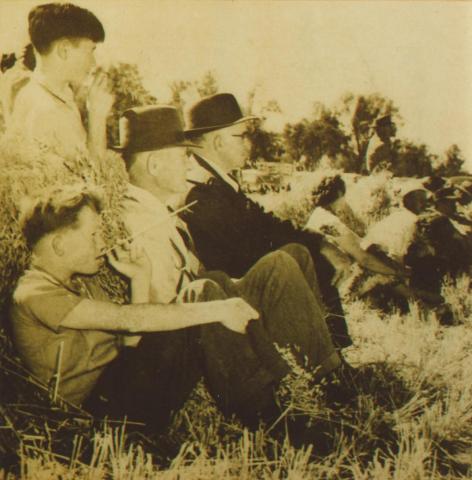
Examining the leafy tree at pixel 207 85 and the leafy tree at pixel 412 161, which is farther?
the leafy tree at pixel 412 161

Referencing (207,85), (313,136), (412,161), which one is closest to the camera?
(207,85)

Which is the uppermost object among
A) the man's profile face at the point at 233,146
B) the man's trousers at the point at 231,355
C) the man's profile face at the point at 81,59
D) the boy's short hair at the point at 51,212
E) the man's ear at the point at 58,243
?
the man's profile face at the point at 81,59

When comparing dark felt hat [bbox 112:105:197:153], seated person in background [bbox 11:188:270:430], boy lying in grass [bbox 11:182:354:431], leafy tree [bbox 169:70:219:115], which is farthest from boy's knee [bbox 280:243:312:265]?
leafy tree [bbox 169:70:219:115]

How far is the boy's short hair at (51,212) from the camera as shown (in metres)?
2.18

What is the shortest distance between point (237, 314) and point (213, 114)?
2.67 ft

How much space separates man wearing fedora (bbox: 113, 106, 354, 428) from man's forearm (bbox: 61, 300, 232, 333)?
5cm

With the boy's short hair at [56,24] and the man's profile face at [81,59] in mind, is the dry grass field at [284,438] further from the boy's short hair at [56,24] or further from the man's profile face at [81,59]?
the boy's short hair at [56,24]

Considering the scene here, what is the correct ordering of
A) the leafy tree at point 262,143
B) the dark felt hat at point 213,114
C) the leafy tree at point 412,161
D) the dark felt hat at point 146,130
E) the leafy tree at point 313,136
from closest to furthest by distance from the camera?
the dark felt hat at point 146,130 < the dark felt hat at point 213,114 < the leafy tree at point 262,143 < the leafy tree at point 313,136 < the leafy tree at point 412,161

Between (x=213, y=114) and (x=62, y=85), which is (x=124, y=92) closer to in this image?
(x=62, y=85)

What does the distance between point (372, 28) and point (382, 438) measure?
1.75m

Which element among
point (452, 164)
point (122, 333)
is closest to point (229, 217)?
point (122, 333)

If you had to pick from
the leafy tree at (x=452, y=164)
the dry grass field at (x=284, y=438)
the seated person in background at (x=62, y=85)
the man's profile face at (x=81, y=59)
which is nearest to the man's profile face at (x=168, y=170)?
the seated person in background at (x=62, y=85)

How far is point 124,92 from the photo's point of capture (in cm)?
248

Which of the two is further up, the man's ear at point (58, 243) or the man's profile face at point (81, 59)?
the man's profile face at point (81, 59)
